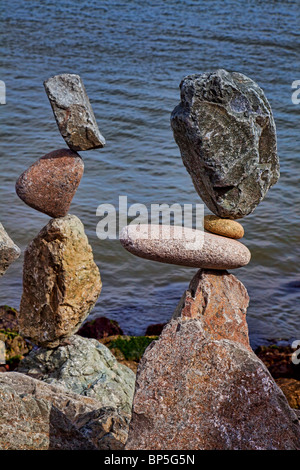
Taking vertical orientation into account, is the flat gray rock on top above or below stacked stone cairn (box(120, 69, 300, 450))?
above

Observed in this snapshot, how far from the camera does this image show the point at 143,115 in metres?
10.5

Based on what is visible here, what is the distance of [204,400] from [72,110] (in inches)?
85.8

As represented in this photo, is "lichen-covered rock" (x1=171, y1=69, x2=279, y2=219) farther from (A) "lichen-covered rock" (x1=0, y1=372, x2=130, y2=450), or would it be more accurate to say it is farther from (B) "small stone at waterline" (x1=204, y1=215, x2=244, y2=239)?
(A) "lichen-covered rock" (x1=0, y1=372, x2=130, y2=450)

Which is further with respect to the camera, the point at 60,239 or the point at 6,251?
the point at 60,239

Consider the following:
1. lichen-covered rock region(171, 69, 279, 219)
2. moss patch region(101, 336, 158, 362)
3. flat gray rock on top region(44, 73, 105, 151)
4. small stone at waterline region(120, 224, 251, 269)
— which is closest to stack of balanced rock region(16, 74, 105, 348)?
flat gray rock on top region(44, 73, 105, 151)

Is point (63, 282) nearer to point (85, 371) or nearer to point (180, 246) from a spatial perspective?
point (85, 371)

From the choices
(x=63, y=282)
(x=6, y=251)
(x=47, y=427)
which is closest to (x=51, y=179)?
(x=6, y=251)

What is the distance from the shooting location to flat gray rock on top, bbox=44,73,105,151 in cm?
404

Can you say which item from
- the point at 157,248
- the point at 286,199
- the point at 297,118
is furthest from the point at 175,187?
the point at 157,248

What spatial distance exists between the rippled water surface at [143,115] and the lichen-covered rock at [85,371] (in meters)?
1.32

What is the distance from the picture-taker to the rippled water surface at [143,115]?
21.9ft

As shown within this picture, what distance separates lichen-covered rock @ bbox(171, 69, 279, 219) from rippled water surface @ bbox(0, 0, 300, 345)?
2.29 m

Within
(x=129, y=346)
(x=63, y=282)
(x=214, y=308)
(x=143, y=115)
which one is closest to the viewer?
(x=214, y=308)
